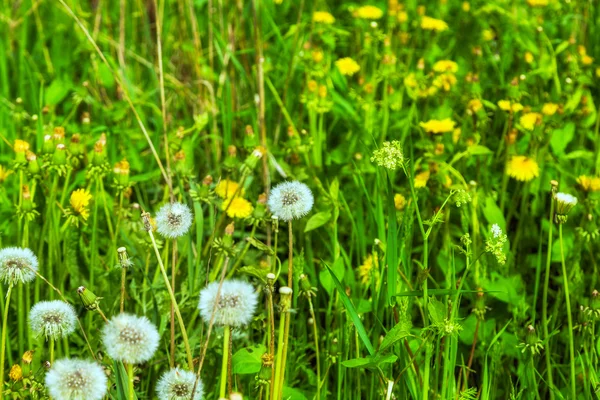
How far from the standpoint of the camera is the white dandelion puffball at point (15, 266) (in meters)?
1.18

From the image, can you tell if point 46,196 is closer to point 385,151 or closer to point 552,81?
point 385,151

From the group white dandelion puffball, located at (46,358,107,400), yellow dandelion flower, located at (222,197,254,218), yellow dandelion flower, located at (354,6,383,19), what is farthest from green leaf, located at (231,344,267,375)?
yellow dandelion flower, located at (354,6,383,19)

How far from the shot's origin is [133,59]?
291 cm

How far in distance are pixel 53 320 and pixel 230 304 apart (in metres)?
0.29

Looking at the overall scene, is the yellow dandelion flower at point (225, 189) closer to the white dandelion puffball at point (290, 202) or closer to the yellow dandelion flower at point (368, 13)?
the white dandelion puffball at point (290, 202)

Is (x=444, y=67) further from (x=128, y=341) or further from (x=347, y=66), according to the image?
(x=128, y=341)

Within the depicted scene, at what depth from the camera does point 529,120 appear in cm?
195

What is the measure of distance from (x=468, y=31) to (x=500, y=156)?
3.13 feet

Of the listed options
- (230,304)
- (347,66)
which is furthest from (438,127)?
(230,304)

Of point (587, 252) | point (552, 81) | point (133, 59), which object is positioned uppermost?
point (133, 59)

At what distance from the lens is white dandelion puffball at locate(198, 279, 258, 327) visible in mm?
1030

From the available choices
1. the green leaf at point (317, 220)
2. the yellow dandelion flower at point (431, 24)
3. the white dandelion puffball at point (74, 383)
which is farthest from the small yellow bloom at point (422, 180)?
the white dandelion puffball at point (74, 383)

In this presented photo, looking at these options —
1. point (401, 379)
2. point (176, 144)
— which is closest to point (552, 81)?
point (176, 144)

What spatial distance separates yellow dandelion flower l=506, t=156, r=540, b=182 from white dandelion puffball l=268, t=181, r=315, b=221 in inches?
32.2
